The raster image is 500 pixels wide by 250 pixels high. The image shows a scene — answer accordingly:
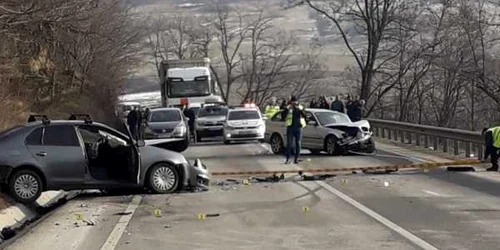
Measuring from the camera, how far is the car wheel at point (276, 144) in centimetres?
2841

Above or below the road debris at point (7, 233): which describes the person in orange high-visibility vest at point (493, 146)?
above

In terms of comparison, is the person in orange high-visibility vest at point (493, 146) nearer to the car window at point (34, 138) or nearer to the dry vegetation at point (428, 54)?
the car window at point (34, 138)

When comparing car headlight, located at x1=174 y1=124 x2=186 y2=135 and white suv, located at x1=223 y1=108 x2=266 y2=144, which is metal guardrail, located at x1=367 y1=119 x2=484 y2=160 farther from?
car headlight, located at x1=174 y1=124 x2=186 y2=135

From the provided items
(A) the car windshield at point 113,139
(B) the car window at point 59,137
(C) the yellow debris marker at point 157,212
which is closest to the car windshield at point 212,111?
(A) the car windshield at point 113,139

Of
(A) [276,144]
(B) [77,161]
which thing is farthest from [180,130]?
(B) [77,161]

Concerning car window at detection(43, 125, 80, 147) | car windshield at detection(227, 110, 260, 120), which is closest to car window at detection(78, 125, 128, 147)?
car window at detection(43, 125, 80, 147)

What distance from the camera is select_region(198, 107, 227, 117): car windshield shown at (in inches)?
1567

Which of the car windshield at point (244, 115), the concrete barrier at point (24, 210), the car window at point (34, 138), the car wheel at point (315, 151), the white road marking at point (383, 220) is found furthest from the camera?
the car windshield at point (244, 115)

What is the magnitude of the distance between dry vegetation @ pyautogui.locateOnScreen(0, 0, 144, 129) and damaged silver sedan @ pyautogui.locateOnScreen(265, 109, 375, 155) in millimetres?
7232

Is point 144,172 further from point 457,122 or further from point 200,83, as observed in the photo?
point 457,122

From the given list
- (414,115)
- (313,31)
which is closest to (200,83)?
(414,115)

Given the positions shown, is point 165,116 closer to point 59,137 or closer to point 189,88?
point 189,88

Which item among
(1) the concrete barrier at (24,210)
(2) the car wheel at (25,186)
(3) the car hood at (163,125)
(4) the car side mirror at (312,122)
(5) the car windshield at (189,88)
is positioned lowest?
(1) the concrete barrier at (24,210)

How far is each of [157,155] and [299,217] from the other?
444cm
